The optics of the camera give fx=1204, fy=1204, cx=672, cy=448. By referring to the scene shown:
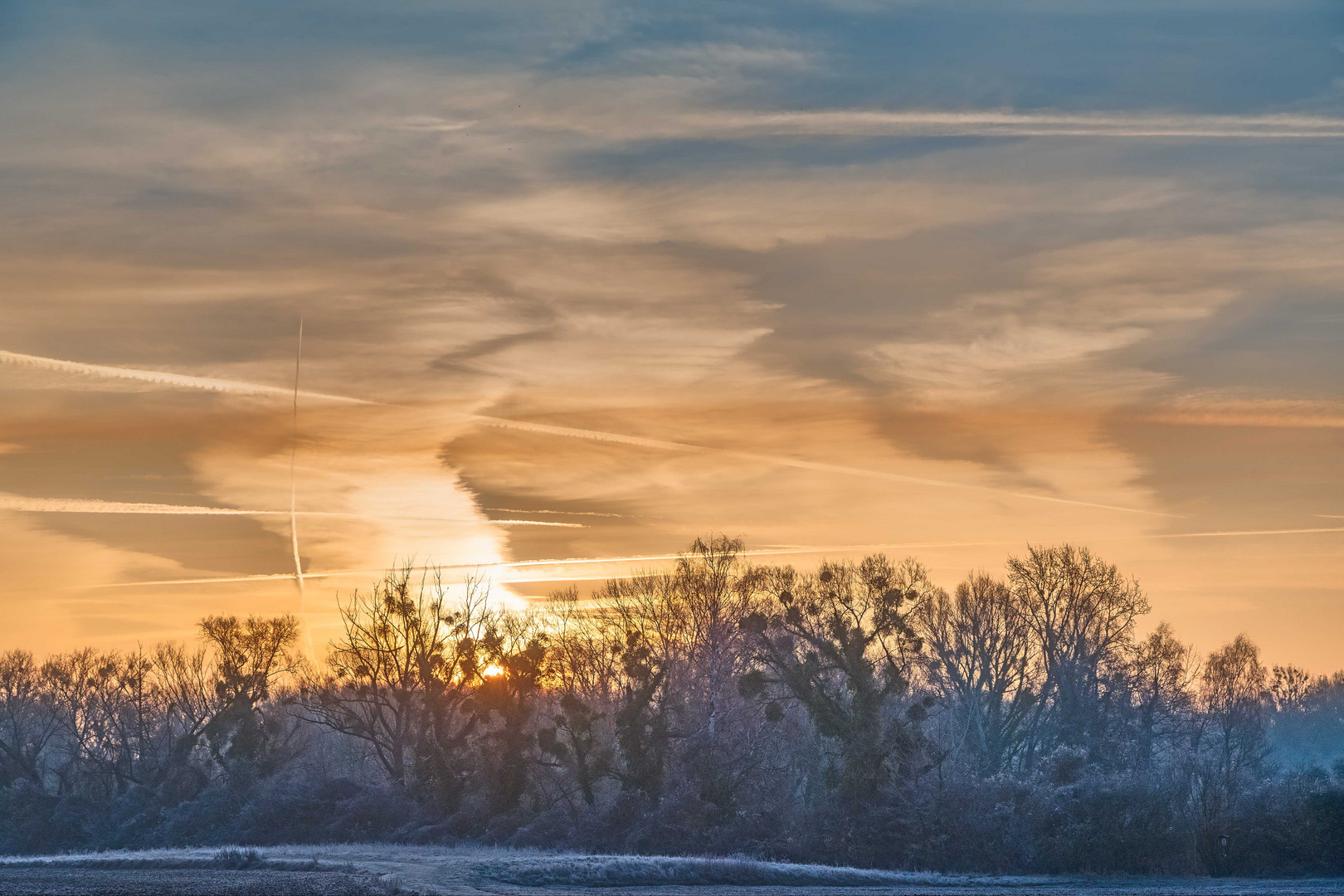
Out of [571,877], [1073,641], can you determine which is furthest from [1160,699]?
[571,877]

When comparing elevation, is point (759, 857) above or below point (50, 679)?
below

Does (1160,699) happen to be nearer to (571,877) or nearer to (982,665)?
(982,665)

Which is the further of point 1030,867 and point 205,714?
point 205,714

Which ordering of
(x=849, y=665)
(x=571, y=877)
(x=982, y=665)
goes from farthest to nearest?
(x=982, y=665), (x=849, y=665), (x=571, y=877)

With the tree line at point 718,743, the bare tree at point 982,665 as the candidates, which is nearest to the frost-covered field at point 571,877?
the tree line at point 718,743

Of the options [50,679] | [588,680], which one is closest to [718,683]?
[588,680]

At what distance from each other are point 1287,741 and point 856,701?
98.4m

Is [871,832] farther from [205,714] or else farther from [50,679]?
[50,679]

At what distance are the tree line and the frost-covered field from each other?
5004 mm

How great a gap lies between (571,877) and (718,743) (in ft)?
77.4

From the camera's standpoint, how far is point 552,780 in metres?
63.9

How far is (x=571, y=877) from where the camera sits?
37.2 meters

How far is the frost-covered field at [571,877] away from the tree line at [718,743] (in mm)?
5004

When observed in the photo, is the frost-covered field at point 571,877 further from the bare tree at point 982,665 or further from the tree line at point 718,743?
the bare tree at point 982,665
